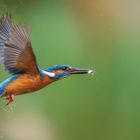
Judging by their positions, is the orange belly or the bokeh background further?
the bokeh background

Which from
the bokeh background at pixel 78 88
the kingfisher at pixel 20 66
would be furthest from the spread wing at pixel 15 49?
the bokeh background at pixel 78 88

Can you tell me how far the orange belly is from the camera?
7.93 feet

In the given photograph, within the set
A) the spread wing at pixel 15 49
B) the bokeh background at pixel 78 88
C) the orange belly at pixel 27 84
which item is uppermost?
the spread wing at pixel 15 49

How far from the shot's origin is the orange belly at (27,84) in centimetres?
242

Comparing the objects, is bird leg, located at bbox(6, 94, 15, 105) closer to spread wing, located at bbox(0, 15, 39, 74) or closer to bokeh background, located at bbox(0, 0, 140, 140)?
spread wing, located at bbox(0, 15, 39, 74)

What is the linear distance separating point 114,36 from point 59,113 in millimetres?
557

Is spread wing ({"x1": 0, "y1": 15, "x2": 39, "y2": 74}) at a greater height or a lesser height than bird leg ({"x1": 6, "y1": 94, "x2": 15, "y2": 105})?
greater

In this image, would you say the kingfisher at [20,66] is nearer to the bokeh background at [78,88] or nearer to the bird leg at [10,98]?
the bird leg at [10,98]

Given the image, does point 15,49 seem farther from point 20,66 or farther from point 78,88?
point 78,88

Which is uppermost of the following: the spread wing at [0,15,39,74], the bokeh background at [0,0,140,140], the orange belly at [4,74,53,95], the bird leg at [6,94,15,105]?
the spread wing at [0,15,39,74]

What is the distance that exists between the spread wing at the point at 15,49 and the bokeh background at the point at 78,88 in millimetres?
1184

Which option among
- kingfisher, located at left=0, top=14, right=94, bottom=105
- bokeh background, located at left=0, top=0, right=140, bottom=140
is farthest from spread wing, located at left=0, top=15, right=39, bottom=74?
bokeh background, located at left=0, top=0, right=140, bottom=140

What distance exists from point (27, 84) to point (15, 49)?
12 centimetres

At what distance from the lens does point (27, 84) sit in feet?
7.95
